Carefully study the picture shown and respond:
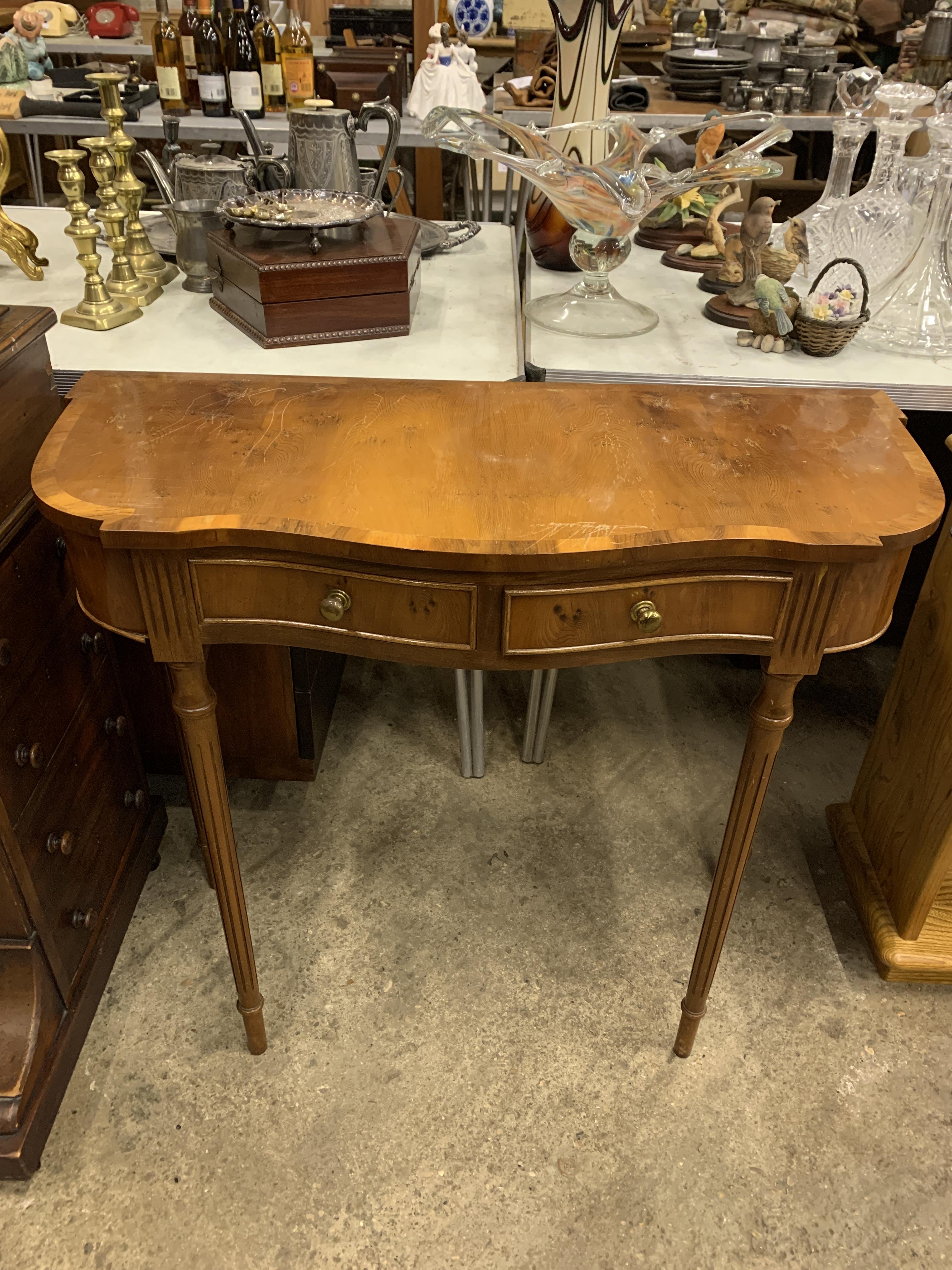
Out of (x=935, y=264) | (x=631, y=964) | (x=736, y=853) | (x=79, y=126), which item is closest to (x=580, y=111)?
(x=935, y=264)

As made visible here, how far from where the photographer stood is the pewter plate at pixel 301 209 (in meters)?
1.40

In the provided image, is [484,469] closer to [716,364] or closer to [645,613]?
[645,613]

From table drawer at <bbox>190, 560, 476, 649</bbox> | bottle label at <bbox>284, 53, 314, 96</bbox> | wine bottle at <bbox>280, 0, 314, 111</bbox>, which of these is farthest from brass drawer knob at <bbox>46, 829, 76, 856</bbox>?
bottle label at <bbox>284, 53, 314, 96</bbox>

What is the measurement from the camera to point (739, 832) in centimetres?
113

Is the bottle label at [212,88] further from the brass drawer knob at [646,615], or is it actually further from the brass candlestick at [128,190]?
the brass drawer knob at [646,615]

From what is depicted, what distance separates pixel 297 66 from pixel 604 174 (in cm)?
188

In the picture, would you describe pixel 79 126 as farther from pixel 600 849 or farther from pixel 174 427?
pixel 600 849

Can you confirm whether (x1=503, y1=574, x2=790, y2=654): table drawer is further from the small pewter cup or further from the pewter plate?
the small pewter cup

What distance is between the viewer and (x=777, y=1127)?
127cm

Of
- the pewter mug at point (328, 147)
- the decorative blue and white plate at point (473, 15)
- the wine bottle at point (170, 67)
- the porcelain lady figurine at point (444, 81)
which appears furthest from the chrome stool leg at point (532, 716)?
the decorative blue and white plate at point (473, 15)

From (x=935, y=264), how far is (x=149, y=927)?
65.6 inches

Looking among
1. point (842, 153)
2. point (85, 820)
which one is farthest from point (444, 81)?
point (85, 820)

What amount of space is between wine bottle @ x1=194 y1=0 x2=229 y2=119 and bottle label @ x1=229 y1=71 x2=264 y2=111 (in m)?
0.14

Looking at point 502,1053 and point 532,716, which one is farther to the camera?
point 532,716
